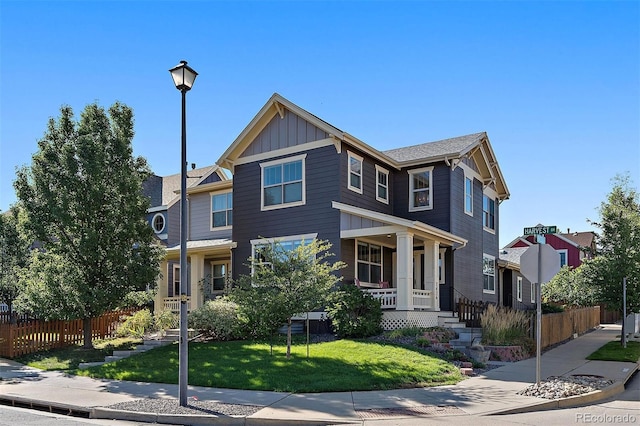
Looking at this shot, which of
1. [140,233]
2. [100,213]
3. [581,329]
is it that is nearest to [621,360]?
[581,329]

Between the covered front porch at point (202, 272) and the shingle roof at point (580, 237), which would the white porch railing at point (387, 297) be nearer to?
the covered front porch at point (202, 272)

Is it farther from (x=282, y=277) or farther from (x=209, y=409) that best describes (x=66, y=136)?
(x=209, y=409)

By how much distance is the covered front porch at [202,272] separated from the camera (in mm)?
24672

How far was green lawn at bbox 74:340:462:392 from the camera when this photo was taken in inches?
479

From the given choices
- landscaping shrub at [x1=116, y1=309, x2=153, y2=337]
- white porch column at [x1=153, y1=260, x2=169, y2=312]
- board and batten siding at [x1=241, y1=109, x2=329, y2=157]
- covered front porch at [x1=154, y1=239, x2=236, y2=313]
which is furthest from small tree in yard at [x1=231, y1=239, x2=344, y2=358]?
white porch column at [x1=153, y1=260, x2=169, y2=312]

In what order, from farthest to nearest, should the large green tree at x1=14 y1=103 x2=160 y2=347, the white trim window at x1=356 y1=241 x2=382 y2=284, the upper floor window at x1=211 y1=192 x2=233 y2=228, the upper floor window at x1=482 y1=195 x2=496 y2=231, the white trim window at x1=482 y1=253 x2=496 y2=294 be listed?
the upper floor window at x1=482 y1=195 x2=496 y2=231 < the white trim window at x1=482 y1=253 x2=496 y2=294 < the upper floor window at x1=211 y1=192 x2=233 y2=228 < the white trim window at x1=356 y1=241 x2=382 y2=284 < the large green tree at x1=14 y1=103 x2=160 y2=347

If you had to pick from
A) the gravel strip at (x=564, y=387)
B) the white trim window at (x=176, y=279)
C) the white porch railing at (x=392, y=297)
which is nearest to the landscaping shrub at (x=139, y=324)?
the white porch railing at (x=392, y=297)

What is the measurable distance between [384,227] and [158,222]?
16.2 metres

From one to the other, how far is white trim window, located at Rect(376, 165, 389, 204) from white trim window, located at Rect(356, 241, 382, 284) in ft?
6.78

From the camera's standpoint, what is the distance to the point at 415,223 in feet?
61.7

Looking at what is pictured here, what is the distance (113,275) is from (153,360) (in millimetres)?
3946

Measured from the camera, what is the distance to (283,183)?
22.5 m

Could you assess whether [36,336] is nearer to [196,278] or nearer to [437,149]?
[196,278]

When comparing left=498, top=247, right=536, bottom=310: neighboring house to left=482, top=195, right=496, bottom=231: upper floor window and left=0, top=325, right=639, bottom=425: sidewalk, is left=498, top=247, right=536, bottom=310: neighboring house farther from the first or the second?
left=0, top=325, right=639, bottom=425: sidewalk
